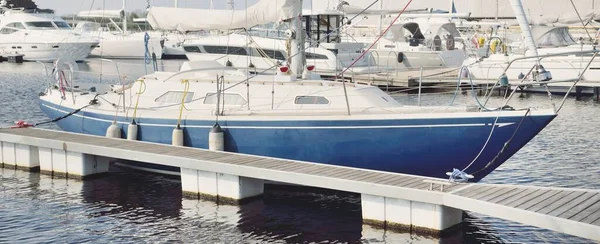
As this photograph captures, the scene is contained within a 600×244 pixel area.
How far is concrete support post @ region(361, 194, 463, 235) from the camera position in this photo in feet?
46.7

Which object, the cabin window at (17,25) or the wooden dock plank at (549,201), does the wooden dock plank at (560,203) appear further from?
the cabin window at (17,25)

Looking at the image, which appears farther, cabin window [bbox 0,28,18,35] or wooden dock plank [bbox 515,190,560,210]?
cabin window [bbox 0,28,18,35]

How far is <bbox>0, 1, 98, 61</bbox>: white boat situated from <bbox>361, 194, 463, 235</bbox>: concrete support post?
171 ft

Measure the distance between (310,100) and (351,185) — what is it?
3.49m

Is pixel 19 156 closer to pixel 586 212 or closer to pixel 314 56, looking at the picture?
pixel 586 212

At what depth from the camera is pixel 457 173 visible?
1499 cm

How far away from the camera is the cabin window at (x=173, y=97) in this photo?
19297mm

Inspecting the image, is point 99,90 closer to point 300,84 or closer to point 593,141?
point 300,84

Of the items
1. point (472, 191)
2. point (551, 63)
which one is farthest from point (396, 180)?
point (551, 63)

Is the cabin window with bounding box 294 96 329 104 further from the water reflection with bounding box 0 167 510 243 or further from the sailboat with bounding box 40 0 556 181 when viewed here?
the water reflection with bounding box 0 167 510 243

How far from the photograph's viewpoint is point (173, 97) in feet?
64.3

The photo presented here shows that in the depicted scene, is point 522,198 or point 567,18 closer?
point 522,198

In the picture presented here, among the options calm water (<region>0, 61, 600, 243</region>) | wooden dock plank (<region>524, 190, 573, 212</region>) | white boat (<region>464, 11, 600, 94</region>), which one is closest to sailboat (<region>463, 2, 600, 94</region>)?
white boat (<region>464, 11, 600, 94</region>)

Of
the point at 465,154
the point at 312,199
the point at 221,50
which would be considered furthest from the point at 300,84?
the point at 221,50
